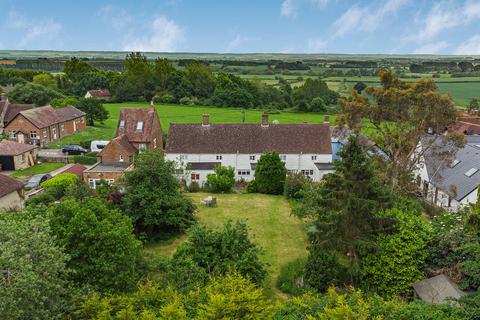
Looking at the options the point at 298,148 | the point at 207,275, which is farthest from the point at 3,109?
the point at 207,275

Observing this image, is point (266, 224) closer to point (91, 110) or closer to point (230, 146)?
point (230, 146)

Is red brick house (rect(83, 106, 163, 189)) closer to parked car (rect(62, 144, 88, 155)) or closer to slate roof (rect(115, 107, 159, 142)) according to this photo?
slate roof (rect(115, 107, 159, 142))

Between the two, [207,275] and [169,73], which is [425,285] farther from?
[169,73]

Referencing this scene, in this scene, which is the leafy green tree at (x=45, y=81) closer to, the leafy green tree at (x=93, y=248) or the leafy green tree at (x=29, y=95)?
the leafy green tree at (x=29, y=95)

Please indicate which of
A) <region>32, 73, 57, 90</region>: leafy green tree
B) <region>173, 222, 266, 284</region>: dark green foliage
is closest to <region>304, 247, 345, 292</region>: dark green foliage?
<region>173, 222, 266, 284</region>: dark green foliage

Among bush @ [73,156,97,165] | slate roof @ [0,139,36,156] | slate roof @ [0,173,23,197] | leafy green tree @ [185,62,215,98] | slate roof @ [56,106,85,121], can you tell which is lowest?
bush @ [73,156,97,165]

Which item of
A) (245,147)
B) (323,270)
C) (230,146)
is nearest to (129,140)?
(230,146)
